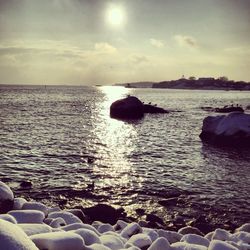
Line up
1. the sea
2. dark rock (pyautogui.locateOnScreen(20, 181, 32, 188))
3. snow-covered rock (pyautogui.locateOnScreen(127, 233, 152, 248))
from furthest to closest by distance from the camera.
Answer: dark rock (pyautogui.locateOnScreen(20, 181, 32, 188)) < the sea < snow-covered rock (pyautogui.locateOnScreen(127, 233, 152, 248))

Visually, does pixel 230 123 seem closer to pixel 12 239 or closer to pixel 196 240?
pixel 196 240

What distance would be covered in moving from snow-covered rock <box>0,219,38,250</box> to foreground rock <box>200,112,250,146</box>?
96.3ft

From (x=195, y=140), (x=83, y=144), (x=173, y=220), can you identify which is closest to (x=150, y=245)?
(x=173, y=220)

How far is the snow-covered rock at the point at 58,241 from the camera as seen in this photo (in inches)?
265

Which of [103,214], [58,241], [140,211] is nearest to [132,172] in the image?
[140,211]

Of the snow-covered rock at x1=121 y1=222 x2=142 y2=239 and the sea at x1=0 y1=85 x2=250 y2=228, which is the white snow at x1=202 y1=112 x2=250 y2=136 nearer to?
the sea at x1=0 y1=85 x2=250 y2=228

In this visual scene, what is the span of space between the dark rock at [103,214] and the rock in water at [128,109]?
44744mm

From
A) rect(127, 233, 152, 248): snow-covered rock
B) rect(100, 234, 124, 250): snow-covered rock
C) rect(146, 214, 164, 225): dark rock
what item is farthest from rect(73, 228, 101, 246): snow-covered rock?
rect(146, 214, 164, 225): dark rock

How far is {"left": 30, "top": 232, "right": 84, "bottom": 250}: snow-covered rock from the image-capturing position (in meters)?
6.74

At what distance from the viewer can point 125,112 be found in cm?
5978

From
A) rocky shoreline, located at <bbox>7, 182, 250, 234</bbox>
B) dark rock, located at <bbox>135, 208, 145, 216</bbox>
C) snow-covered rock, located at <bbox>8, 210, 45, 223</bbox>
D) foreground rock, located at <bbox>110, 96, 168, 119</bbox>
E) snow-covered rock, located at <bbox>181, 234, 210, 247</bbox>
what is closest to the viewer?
snow-covered rock, located at <bbox>8, 210, 45, 223</bbox>

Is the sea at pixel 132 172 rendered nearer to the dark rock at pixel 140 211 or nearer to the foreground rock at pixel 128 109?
the dark rock at pixel 140 211

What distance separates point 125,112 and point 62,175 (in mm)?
39425

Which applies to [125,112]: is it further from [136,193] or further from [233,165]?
[136,193]
